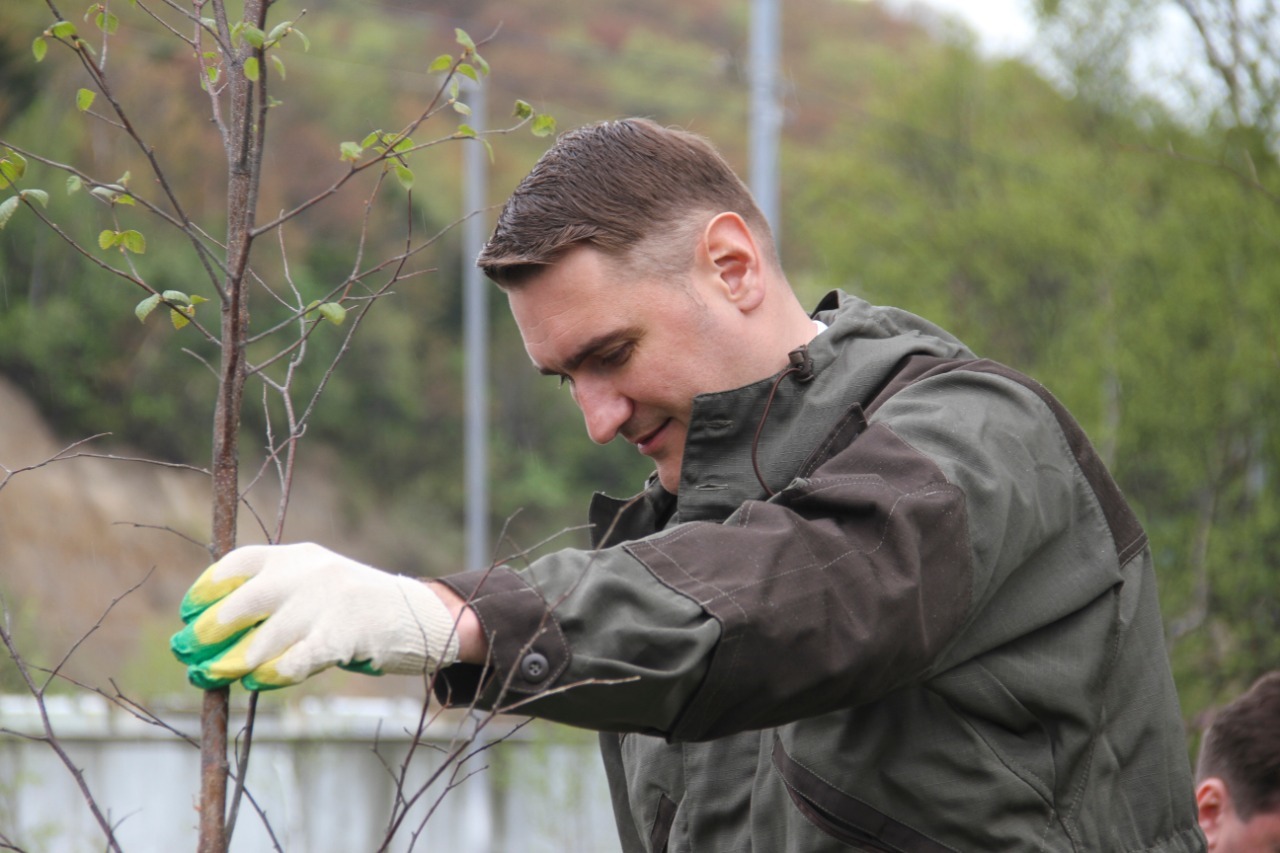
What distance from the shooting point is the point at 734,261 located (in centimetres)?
208

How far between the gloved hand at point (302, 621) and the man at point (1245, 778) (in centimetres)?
214

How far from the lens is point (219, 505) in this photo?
1.79 meters

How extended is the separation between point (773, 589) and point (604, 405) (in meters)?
0.66

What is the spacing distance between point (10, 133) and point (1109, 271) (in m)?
18.5

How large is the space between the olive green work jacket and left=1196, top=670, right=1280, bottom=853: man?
1093 millimetres

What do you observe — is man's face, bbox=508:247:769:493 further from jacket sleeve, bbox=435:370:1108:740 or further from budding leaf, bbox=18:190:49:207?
budding leaf, bbox=18:190:49:207

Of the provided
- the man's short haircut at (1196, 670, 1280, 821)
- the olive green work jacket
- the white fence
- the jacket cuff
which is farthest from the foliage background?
the white fence

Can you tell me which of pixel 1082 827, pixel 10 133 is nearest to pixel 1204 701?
pixel 1082 827

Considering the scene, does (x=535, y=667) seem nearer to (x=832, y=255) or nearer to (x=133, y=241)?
(x=133, y=241)

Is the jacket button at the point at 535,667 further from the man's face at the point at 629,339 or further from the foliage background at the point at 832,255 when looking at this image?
the man's face at the point at 629,339

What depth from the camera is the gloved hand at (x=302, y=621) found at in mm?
1362

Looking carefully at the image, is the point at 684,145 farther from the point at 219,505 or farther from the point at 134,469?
the point at 134,469

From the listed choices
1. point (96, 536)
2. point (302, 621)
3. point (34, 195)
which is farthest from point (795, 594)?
point (96, 536)

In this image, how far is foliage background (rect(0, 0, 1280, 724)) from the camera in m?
8.61
